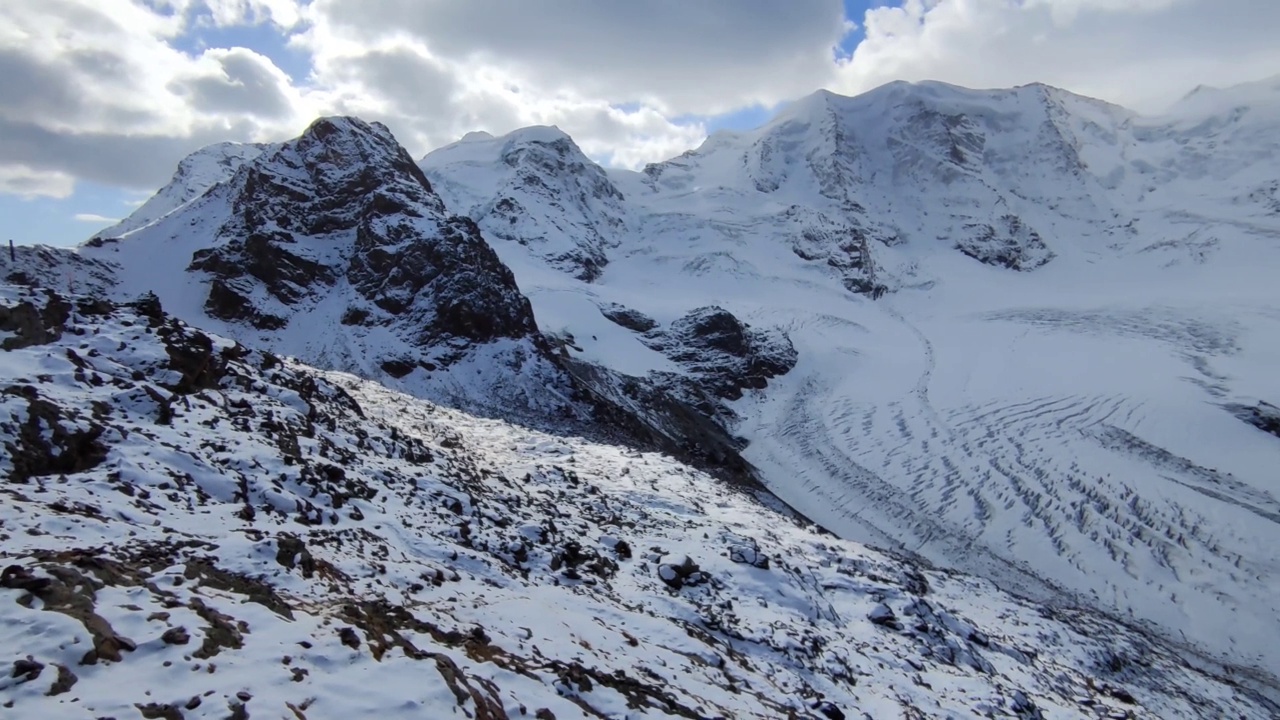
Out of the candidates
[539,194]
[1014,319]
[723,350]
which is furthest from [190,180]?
[1014,319]

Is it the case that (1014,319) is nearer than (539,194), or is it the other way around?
(1014,319)

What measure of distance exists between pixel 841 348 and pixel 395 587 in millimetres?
82963

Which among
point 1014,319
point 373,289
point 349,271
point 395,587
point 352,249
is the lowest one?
point 395,587

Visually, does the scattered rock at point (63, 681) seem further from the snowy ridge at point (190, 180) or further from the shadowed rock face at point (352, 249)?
the snowy ridge at point (190, 180)

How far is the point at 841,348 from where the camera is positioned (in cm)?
8925

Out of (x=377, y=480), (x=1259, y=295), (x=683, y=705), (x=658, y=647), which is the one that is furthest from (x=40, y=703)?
(x=1259, y=295)

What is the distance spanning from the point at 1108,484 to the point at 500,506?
46.2 meters

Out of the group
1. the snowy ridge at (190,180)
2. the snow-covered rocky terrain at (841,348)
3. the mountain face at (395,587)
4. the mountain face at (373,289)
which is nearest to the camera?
the mountain face at (395,587)

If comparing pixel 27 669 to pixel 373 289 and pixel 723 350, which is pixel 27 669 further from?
pixel 723 350

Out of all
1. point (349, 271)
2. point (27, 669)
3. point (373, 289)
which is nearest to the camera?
point (27, 669)

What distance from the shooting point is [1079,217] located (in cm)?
14338

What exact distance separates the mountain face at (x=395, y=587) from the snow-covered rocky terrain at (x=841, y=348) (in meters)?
Answer: 0.85

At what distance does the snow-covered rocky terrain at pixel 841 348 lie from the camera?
39500 millimetres

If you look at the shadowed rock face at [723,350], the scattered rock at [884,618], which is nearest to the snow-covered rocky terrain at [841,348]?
the shadowed rock face at [723,350]
